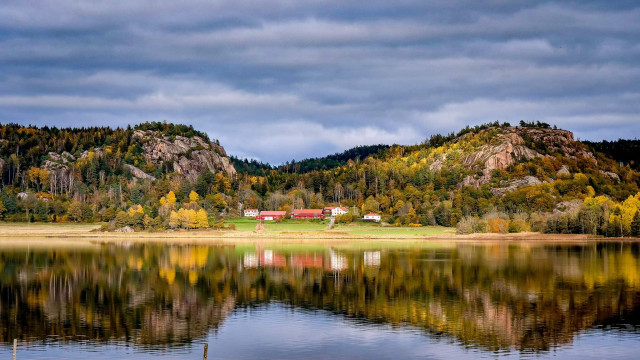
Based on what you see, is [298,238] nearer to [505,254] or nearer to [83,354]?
[505,254]

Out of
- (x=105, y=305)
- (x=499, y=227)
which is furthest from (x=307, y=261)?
(x=499, y=227)

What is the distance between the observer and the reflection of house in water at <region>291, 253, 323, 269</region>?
331 feet

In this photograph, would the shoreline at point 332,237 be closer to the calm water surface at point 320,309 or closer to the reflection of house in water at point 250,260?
the reflection of house in water at point 250,260

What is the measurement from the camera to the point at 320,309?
6134 cm

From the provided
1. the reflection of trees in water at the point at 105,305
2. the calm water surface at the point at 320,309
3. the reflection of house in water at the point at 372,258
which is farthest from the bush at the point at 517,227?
the reflection of trees in water at the point at 105,305

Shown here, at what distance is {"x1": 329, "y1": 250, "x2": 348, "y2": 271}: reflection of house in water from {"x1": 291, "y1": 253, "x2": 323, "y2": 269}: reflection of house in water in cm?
223

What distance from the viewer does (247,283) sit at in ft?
263

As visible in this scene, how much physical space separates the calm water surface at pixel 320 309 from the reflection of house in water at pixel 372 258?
1.47 m

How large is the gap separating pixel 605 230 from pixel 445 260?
99300 mm

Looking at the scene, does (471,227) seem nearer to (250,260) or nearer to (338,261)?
(338,261)

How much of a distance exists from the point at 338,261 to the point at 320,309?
48.3 metres

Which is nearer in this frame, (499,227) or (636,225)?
(636,225)

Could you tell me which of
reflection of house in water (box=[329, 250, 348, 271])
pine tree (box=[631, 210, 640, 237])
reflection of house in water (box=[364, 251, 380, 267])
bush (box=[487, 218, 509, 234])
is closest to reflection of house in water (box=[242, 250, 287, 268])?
reflection of house in water (box=[329, 250, 348, 271])

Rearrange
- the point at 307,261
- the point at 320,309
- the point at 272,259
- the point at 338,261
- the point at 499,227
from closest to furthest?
the point at 320,309 → the point at 338,261 → the point at 307,261 → the point at 272,259 → the point at 499,227
